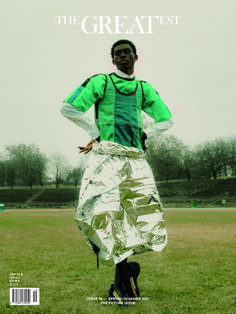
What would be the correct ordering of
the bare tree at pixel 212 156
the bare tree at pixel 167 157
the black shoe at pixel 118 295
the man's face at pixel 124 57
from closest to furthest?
the black shoe at pixel 118 295
the man's face at pixel 124 57
the bare tree at pixel 167 157
the bare tree at pixel 212 156

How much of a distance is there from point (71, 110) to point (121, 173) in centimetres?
67

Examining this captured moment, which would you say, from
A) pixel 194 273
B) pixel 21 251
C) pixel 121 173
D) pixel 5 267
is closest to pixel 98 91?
pixel 121 173

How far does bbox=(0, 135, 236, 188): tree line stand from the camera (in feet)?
166

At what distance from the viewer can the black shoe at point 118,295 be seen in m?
2.40

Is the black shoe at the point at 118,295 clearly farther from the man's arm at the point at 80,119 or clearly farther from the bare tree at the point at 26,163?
the bare tree at the point at 26,163

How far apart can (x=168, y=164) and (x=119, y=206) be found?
47384 mm

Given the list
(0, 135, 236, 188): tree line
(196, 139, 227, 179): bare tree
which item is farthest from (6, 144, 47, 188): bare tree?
(196, 139, 227, 179): bare tree

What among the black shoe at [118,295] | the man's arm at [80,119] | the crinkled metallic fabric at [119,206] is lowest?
the black shoe at [118,295]

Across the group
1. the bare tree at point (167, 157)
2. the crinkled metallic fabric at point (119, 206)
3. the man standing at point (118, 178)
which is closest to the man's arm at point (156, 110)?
the man standing at point (118, 178)

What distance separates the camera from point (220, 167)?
168 ft

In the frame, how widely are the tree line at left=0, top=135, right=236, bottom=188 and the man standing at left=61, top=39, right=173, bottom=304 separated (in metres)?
46.9

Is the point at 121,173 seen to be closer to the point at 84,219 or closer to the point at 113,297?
the point at 84,219

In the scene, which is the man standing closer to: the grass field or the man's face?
the man's face

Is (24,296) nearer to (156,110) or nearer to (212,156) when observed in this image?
(156,110)
